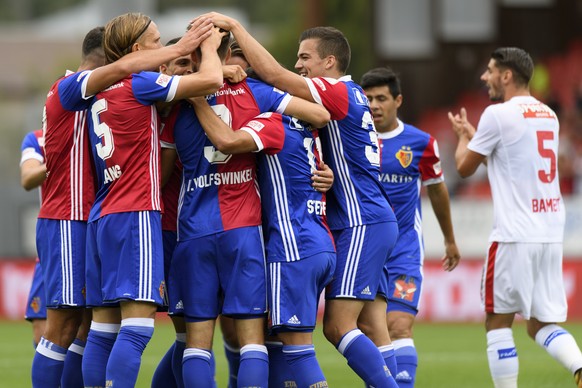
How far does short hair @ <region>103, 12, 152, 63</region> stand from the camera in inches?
268

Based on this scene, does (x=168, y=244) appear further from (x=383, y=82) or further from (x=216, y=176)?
(x=383, y=82)

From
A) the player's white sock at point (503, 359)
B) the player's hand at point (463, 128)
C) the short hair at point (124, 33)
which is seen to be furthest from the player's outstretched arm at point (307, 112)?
the player's white sock at point (503, 359)

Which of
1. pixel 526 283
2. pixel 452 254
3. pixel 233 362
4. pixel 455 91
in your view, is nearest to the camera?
pixel 233 362

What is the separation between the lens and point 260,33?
2248 inches

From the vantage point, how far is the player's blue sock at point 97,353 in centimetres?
675

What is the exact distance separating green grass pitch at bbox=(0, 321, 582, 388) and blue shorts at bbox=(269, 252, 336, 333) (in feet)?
10.4

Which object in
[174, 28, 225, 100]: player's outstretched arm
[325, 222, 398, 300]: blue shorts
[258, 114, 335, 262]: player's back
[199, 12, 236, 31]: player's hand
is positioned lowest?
[325, 222, 398, 300]: blue shorts

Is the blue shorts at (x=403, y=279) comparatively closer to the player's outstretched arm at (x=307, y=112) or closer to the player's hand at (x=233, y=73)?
the player's outstretched arm at (x=307, y=112)

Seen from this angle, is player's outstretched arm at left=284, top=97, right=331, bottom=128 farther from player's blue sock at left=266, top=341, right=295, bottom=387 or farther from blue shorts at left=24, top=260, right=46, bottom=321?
blue shorts at left=24, top=260, right=46, bottom=321

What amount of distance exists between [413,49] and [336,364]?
38.4 ft

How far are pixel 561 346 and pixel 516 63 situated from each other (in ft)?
6.72

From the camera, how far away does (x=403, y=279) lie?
27.6ft

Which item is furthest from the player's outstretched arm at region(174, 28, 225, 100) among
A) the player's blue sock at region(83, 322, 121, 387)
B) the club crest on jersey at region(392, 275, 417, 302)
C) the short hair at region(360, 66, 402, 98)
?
the club crest on jersey at region(392, 275, 417, 302)

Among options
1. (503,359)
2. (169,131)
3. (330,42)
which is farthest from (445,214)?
(169,131)
